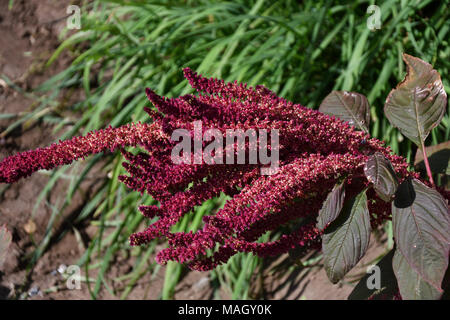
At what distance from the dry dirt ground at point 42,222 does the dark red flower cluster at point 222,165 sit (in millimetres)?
1101

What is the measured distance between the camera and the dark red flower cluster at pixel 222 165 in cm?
68

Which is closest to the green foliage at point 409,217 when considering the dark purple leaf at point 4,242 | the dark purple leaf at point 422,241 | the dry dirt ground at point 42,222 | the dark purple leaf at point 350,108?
the dark purple leaf at point 422,241

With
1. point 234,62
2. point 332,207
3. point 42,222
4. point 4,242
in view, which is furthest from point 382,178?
point 42,222

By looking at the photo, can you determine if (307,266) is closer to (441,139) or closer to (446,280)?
(441,139)

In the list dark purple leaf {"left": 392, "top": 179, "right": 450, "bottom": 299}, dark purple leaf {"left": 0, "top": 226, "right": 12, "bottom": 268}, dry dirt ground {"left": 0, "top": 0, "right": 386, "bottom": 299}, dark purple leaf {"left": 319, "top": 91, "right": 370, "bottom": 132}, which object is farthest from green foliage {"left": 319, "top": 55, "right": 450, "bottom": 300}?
dry dirt ground {"left": 0, "top": 0, "right": 386, "bottom": 299}

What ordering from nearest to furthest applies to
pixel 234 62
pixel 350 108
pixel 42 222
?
pixel 350 108 → pixel 234 62 → pixel 42 222

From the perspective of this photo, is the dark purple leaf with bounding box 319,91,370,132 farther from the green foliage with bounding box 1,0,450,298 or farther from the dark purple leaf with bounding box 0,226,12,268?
the green foliage with bounding box 1,0,450,298

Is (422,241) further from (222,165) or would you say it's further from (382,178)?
(222,165)

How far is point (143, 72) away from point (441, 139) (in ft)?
4.53

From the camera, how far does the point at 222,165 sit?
29.2 inches

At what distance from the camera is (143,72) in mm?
2311

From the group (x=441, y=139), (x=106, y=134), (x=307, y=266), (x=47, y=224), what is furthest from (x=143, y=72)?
(x=106, y=134)

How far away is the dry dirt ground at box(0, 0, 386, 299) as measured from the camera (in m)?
1.95

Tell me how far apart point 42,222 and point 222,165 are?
6.05 feet
